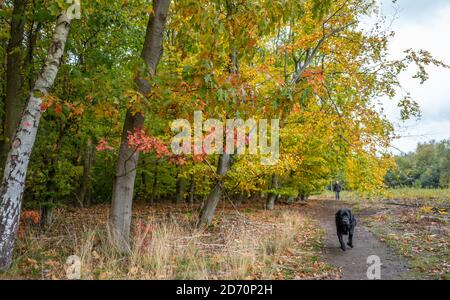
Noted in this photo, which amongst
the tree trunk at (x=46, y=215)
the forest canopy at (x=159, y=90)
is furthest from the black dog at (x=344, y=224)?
the tree trunk at (x=46, y=215)

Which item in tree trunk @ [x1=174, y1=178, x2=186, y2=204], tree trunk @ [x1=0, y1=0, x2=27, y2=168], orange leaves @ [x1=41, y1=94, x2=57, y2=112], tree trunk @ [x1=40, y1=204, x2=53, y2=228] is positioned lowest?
tree trunk @ [x1=40, y1=204, x2=53, y2=228]

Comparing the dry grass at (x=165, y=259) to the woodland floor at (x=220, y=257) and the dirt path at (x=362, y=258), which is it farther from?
the dirt path at (x=362, y=258)

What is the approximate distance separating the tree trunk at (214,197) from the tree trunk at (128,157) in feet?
13.5

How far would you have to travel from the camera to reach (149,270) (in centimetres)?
589

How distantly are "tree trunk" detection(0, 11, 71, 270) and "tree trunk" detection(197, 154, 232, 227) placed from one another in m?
6.03

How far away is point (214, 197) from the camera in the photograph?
445 inches

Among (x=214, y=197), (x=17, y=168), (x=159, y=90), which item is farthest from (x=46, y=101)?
(x=214, y=197)

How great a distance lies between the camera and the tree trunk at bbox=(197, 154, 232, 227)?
11.0m

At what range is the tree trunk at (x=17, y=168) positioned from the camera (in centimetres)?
530

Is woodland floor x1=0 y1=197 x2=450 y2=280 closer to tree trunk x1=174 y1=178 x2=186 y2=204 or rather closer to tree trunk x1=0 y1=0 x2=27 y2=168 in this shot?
tree trunk x1=0 y1=0 x2=27 y2=168

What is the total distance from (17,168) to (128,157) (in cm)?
201

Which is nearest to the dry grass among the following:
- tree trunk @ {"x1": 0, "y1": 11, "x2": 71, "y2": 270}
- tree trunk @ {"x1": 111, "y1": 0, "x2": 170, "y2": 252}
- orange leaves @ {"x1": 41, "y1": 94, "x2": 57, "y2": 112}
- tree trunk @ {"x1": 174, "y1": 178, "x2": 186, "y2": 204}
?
tree trunk @ {"x1": 111, "y1": 0, "x2": 170, "y2": 252}

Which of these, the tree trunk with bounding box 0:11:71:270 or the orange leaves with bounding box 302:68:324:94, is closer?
the tree trunk with bounding box 0:11:71:270

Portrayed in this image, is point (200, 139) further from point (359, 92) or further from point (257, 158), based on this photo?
point (359, 92)
